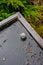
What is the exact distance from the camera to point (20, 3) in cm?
266

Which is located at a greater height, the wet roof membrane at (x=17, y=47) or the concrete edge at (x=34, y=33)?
the concrete edge at (x=34, y=33)

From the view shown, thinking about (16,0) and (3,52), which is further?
(16,0)

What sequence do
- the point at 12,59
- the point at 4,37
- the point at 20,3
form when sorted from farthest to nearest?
the point at 20,3 < the point at 4,37 < the point at 12,59

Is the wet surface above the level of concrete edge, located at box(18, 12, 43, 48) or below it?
below

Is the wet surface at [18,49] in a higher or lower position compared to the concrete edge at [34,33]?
lower

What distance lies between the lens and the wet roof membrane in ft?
5.48

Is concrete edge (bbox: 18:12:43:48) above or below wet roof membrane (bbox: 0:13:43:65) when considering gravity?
above

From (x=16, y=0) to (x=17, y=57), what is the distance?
3.93 ft

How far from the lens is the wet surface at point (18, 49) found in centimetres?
167

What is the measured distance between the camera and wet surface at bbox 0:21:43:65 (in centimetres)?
167

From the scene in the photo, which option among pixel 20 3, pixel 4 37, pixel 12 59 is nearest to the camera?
pixel 12 59

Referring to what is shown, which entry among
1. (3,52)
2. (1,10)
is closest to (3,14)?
(1,10)

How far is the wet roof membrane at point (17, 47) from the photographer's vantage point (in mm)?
1669

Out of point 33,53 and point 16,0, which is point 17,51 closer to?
point 33,53
